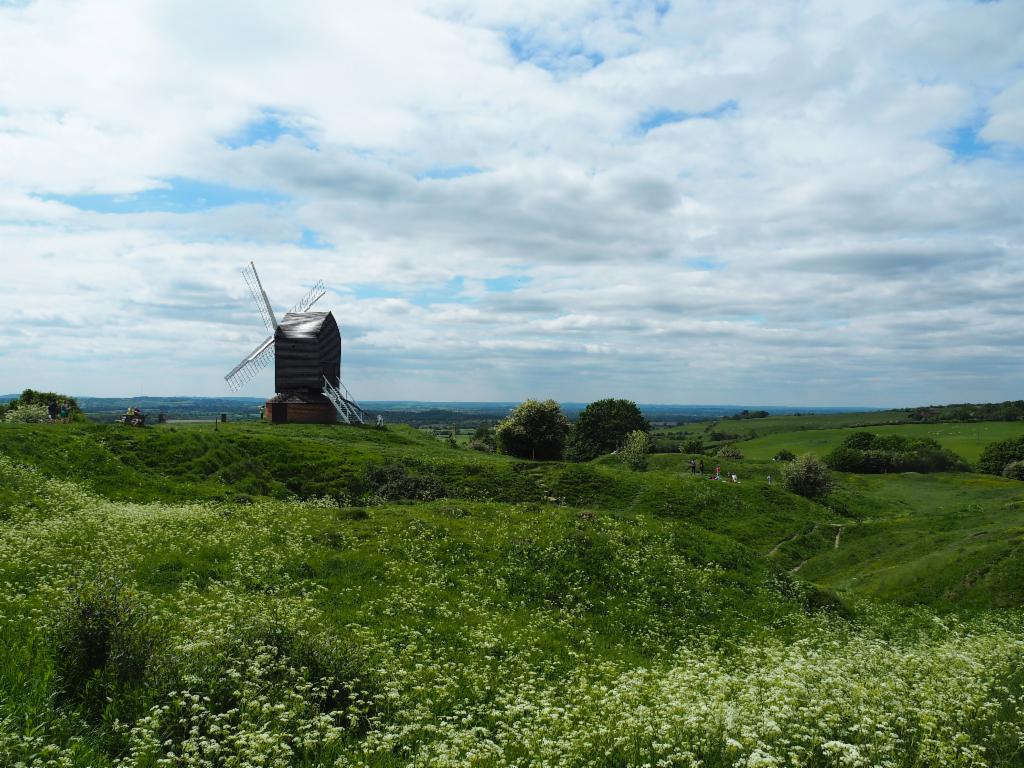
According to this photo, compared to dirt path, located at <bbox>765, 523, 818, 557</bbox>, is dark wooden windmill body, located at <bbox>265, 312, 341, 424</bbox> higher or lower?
higher

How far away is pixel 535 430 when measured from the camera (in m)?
76.2

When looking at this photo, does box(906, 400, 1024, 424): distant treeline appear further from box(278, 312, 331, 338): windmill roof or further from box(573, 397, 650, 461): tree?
box(278, 312, 331, 338): windmill roof

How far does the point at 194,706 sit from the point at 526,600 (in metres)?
12.7

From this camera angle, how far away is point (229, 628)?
1320 cm

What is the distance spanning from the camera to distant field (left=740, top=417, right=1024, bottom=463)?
112812 millimetres

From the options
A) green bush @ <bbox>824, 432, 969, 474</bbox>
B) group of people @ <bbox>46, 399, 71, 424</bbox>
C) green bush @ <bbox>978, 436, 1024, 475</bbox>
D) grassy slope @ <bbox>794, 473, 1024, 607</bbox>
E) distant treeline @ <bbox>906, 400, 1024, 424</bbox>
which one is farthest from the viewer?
distant treeline @ <bbox>906, 400, 1024, 424</bbox>

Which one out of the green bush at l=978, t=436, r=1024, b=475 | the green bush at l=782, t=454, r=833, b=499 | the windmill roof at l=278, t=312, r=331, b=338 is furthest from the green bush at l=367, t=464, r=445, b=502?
the green bush at l=978, t=436, r=1024, b=475

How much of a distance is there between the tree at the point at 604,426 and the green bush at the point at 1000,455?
5183 centimetres

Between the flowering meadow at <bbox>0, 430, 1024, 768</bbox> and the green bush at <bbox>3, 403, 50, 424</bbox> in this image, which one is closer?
the flowering meadow at <bbox>0, 430, 1024, 768</bbox>

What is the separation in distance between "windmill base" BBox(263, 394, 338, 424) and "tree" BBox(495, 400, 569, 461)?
20534mm

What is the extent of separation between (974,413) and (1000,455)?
79549mm

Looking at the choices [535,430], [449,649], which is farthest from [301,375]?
[449,649]

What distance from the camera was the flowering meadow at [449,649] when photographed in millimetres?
9656

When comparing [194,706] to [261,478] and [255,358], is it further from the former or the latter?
[255,358]
